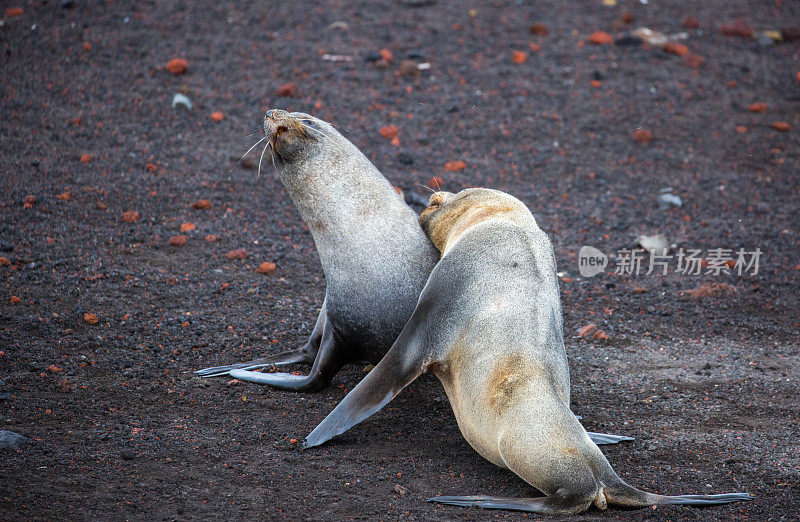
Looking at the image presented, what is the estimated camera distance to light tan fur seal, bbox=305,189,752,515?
13.1 feet

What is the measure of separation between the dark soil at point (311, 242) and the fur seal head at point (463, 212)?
102 centimetres

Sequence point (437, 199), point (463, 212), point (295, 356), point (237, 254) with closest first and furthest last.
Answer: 1. point (463, 212)
2. point (437, 199)
3. point (295, 356)
4. point (237, 254)

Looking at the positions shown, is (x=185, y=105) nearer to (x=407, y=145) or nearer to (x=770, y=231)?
(x=407, y=145)

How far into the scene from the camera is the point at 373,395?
4.66 meters

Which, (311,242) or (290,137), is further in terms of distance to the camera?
(311,242)

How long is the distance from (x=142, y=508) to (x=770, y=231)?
6.75m

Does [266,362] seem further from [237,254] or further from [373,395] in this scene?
[237,254]

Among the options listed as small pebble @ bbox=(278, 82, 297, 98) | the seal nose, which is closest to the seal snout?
the seal nose

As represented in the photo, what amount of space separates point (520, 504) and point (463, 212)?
2.02 m

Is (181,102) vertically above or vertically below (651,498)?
below

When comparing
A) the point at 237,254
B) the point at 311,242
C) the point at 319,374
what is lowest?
the point at 311,242

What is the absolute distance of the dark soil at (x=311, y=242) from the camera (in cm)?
444

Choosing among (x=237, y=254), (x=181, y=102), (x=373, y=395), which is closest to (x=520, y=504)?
(x=373, y=395)

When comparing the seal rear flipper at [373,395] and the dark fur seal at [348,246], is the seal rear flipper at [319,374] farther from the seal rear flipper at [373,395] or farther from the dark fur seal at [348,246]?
the seal rear flipper at [373,395]
